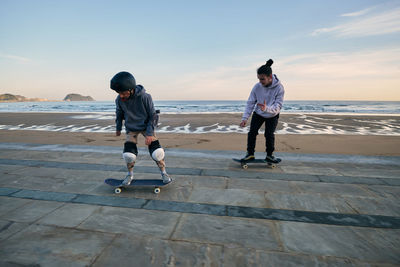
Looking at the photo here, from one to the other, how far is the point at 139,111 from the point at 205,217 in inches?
75.1

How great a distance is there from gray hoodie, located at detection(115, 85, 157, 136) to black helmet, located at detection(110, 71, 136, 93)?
0.25 metres

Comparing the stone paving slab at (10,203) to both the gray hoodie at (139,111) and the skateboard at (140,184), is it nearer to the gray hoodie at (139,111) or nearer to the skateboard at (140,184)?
the skateboard at (140,184)

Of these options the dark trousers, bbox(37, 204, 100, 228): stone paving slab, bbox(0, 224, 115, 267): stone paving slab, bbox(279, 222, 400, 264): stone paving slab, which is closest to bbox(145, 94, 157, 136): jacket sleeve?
bbox(37, 204, 100, 228): stone paving slab

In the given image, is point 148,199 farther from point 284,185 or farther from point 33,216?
point 284,185

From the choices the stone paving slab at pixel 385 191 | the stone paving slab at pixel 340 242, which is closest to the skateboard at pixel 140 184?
the stone paving slab at pixel 340 242

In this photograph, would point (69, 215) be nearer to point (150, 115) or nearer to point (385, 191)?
point (150, 115)

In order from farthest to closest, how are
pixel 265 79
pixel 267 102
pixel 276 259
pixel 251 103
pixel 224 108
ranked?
pixel 224 108 → pixel 251 103 → pixel 267 102 → pixel 265 79 → pixel 276 259

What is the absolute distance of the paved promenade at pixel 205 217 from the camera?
2.01 m

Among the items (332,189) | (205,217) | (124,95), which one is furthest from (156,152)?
(332,189)

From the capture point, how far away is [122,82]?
3.02m

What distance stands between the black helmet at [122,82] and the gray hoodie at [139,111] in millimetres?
247

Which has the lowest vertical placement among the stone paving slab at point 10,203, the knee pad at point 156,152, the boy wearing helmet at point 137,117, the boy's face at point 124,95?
the stone paving slab at point 10,203

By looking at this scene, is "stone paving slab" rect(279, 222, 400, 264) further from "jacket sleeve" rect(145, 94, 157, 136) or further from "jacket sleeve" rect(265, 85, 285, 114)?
"jacket sleeve" rect(265, 85, 285, 114)

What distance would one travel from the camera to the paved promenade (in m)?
2.01
